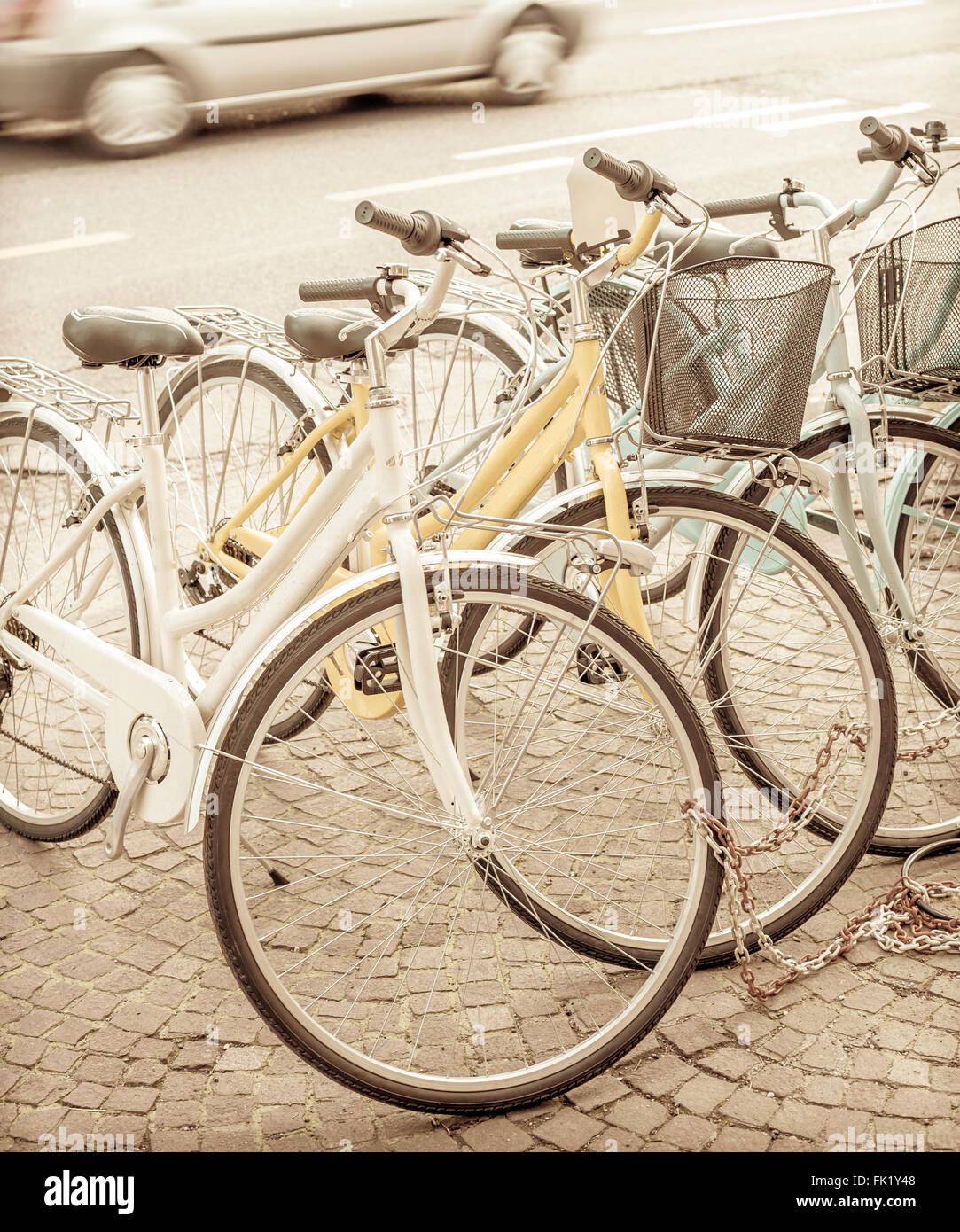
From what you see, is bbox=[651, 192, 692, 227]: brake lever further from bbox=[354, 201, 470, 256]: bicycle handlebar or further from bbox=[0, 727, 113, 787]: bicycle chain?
bbox=[0, 727, 113, 787]: bicycle chain

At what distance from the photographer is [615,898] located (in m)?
3.48

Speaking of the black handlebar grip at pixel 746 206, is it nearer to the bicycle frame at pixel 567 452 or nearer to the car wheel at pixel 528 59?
the bicycle frame at pixel 567 452

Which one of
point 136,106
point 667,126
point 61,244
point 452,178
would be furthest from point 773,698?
A: point 667,126

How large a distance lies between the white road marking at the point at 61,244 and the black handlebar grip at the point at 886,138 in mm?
6527

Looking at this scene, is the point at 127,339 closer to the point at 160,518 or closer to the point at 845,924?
the point at 160,518

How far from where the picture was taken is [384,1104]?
2.90m

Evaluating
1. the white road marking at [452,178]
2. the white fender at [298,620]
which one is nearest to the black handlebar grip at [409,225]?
the white fender at [298,620]

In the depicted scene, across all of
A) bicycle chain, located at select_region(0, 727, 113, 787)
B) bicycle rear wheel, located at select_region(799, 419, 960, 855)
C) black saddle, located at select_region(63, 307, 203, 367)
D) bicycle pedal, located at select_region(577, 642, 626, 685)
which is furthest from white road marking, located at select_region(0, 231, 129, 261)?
bicycle pedal, located at select_region(577, 642, 626, 685)

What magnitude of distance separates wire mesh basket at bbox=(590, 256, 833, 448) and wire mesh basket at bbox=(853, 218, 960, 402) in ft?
1.91

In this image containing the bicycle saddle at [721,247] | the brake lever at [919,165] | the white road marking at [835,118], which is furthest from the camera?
the white road marking at [835,118]

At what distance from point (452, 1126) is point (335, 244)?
21.8ft

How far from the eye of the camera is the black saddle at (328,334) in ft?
11.2

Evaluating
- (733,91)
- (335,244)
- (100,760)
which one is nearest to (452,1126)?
(100,760)

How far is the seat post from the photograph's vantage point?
3.08 metres
